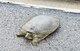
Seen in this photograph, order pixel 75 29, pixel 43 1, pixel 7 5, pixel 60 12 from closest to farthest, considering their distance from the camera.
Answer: pixel 75 29
pixel 60 12
pixel 7 5
pixel 43 1

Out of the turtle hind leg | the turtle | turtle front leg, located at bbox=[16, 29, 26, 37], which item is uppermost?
the turtle

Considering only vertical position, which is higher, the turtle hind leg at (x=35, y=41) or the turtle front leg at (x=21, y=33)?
the turtle front leg at (x=21, y=33)

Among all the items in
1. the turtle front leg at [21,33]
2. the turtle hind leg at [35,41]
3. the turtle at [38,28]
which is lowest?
the turtle hind leg at [35,41]

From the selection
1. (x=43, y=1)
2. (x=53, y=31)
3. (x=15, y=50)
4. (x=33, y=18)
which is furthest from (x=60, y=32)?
(x=43, y=1)

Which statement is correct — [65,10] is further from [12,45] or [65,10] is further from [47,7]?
[12,45]
